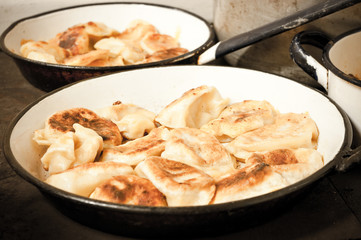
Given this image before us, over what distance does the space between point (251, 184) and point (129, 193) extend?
0.90 ft

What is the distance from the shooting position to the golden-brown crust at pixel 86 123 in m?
1.33

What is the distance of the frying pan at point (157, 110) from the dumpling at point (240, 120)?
→ 68 mm

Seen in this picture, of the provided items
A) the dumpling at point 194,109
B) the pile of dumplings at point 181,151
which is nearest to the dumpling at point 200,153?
the pile of dumplings at point 181,151

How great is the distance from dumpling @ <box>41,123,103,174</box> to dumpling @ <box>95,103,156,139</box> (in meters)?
0.15

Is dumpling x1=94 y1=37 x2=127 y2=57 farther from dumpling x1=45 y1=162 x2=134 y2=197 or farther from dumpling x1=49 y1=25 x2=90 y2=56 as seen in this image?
dumpling x1=45 y1=162 x2=134 y2=197

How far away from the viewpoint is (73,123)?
1.37 meters

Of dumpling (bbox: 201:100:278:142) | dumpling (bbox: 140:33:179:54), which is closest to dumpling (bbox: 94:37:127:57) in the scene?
dumpling (bbox: 140:33:179:54)

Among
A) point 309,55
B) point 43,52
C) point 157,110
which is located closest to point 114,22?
point 43,52

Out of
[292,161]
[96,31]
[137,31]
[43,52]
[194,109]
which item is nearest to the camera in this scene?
[292,161]

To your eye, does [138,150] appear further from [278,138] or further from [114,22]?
[114,22]

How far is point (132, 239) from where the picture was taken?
40.3 inches

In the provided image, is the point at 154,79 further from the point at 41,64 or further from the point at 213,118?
the point at 41,64

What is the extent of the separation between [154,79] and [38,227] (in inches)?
27.0

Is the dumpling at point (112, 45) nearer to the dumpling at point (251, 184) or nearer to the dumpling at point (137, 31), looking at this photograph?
the dumpling at point (137, 31)
